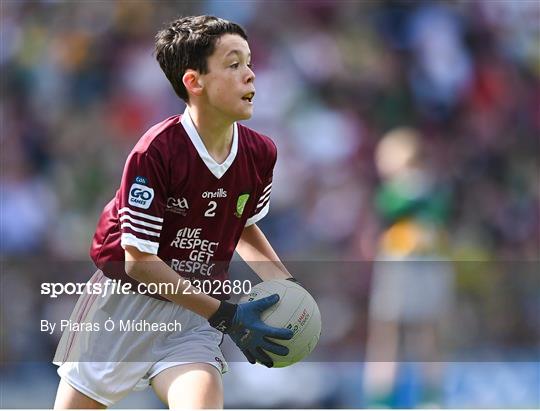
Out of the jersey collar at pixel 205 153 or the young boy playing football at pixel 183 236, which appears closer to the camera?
the young boy playing football at pixel 183 236

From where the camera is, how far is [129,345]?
14.6 feet

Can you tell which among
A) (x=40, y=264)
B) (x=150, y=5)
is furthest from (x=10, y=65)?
(x=40, y=264)

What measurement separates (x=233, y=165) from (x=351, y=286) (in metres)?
4.46

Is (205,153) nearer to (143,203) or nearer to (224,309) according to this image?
(143,203)

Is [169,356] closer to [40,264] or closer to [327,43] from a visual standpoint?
[40,264]

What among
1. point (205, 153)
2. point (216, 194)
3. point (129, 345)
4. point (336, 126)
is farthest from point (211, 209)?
point (336, 126)

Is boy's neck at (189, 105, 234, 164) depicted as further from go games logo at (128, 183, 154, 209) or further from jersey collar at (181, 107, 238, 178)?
go games logo at (128, 183, 154, 209)

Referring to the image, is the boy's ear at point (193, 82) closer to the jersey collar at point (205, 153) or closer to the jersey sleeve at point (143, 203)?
the jersey collar at point (205, 153)

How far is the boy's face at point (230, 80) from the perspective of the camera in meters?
4.35

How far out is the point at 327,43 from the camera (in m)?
10.4

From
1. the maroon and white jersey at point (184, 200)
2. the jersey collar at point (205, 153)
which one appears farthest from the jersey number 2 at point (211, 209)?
the jersey collar at point (205, 153)

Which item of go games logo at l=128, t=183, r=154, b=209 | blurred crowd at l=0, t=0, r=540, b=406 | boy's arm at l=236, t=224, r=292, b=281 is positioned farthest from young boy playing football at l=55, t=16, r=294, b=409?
blurred crowd at l=0, t=0, r=540, b=406

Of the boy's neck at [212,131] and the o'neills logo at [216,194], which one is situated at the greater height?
the boy's neck at [212,131]

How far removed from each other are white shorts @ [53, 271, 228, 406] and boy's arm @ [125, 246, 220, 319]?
19cm
